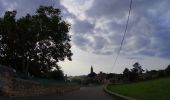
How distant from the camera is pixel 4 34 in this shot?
5744cm

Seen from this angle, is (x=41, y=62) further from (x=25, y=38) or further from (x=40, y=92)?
(x=40, y=92)

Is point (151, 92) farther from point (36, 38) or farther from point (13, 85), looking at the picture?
point (36, 38)

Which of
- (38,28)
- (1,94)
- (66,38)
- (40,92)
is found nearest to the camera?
(1,94)

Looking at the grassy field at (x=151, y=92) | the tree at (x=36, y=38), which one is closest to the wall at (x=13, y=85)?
the grassy field at (x=151, y=92)

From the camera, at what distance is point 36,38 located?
55.0 m

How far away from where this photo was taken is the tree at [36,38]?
180ft

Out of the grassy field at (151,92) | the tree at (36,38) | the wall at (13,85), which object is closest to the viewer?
the grassy field at (151,92)

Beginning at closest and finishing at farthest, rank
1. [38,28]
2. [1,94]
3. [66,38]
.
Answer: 1. [1,94]
2. [38,28]
3. [66,38]

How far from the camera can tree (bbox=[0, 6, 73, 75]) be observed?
55.0 meters

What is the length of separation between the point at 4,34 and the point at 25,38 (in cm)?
465

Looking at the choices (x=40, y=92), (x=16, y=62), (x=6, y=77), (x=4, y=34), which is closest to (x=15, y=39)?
(x=4, y=34)

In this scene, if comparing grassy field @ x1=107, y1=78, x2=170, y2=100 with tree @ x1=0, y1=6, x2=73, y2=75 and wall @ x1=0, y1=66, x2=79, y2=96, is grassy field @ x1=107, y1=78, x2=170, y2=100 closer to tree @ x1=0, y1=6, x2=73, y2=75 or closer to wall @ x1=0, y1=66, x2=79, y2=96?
wall @ x1=0, y1=66, x2=79, y2=96

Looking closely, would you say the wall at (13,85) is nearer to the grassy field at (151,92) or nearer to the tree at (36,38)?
the grassy field at (151,92)

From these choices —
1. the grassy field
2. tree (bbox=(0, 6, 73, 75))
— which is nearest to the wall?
the grassy field
